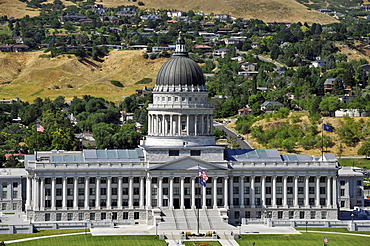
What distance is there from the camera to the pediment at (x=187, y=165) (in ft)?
488

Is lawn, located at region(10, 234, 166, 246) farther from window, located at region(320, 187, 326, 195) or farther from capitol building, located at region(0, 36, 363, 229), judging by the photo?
window, located at region(320, 187, 326, 195)

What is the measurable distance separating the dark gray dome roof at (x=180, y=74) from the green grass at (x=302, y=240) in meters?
28.9

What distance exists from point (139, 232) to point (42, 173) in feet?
59.7

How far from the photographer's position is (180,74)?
154m

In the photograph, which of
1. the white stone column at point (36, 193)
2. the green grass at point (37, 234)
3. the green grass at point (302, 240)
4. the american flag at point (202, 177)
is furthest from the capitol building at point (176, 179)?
the green grass at point (302, 240)

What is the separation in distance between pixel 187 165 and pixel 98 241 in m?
23.8

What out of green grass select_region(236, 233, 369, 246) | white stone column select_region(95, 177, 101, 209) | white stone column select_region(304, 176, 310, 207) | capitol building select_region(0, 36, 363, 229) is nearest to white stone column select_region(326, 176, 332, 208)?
capitol building select_region(0, 36, 363, 229)

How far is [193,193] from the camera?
487 feet

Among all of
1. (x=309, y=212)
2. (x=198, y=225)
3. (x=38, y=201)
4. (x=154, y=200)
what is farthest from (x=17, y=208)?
(x=309, y=212)

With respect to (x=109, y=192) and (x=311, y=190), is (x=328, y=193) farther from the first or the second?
(x=109, y=192)

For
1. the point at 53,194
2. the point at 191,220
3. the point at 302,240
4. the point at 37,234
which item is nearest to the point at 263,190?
the point at 191,220

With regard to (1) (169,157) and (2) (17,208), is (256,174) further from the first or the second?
(2) (17,208)

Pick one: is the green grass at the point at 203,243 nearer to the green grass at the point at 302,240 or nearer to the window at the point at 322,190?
the green grass at the point at 302,240

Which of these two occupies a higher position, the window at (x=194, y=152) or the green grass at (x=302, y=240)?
the window at (x=194, y=152)
